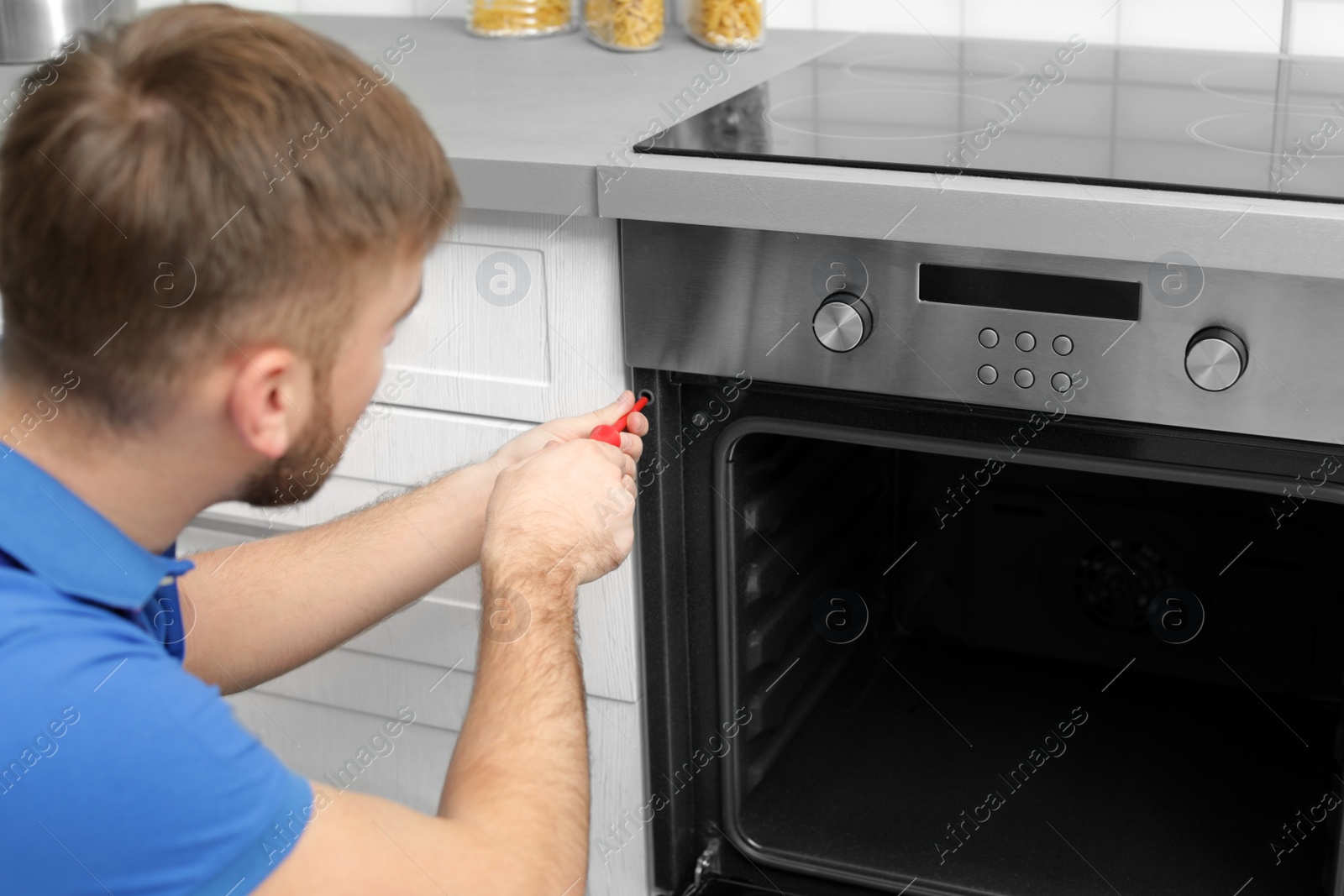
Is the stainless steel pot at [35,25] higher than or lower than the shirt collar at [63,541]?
higher

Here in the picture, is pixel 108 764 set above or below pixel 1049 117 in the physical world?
below

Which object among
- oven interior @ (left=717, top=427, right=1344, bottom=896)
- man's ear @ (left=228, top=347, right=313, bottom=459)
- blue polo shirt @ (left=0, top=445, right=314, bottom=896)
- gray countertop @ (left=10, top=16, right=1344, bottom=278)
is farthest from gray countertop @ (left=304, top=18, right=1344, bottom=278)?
blue polo shirt @ (left=0, top=445, right=314, bottom=896)

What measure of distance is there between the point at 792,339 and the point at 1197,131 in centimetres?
39

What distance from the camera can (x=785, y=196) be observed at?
1.05 metres

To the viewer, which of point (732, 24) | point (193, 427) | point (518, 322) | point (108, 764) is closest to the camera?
point (108, 764)

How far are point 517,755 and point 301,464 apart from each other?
0.21m

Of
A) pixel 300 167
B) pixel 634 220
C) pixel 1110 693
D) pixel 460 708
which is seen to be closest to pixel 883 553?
pixel 1110 693

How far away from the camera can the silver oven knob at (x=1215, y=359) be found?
3.23 ft

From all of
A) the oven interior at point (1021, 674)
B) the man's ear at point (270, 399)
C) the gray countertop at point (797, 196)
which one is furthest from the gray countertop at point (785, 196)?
the man's ear at point (270, 399)

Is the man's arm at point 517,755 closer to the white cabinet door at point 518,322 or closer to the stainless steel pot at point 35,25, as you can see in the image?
the white cabinet door at point 518,322

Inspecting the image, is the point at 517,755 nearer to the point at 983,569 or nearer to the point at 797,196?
the point at 797,196

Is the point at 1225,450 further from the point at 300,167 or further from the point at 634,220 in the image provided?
the point at 300,167

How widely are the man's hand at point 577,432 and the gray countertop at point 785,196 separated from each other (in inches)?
6.1

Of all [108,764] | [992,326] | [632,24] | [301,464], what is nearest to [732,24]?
[632,24]
